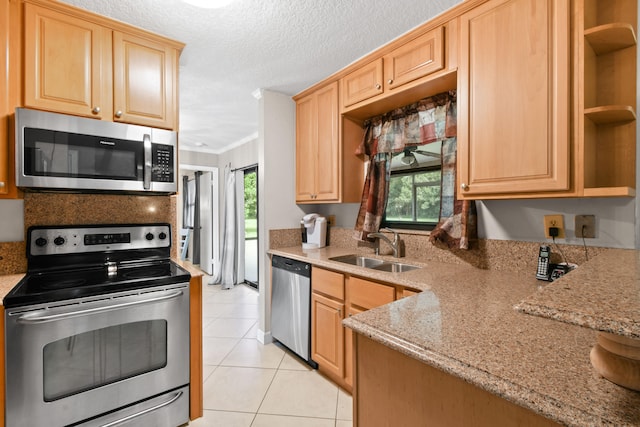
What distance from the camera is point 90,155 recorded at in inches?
67.4

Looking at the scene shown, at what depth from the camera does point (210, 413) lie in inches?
73.8

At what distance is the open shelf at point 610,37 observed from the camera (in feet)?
4.09

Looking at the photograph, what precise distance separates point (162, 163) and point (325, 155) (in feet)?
4.31

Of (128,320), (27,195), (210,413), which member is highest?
(27,195)

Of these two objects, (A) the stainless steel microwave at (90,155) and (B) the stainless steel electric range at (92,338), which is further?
(A) the stainless steel microwave at (90,155)

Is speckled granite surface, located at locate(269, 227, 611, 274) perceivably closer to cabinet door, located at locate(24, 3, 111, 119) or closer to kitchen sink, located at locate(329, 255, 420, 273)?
kitchen sink, located at locate(329, 255, 420, 273)

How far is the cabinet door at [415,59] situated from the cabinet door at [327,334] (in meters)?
1.60

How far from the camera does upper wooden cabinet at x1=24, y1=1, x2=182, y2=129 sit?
1645 millimetres

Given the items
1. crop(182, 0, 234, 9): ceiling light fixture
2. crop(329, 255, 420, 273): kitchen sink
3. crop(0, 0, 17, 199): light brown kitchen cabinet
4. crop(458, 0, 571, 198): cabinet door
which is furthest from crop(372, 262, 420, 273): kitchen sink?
crop(0, 0, 17, 199): light brown kitchen cabinet

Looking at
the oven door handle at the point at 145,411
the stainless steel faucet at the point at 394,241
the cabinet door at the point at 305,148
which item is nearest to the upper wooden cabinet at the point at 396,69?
the cabinet door at the point at 305,148

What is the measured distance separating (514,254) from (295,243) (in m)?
1.88

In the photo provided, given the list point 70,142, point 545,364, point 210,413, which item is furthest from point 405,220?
point 70,142

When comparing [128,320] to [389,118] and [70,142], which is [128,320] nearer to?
[70,142]

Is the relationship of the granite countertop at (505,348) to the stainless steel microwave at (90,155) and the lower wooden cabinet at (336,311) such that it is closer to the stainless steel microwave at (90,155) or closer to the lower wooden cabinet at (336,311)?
the lower wooden cabinet at (336,311)
